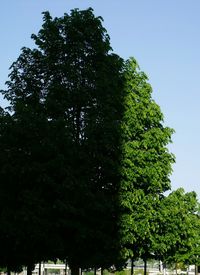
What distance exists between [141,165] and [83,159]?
130 inches

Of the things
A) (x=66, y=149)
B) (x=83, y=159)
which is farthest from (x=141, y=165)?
(x=66, y=149)

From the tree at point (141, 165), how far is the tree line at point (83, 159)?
5 cm

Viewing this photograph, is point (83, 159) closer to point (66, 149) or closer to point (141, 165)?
point (66, 149)

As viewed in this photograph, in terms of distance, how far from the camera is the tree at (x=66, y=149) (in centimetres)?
1903

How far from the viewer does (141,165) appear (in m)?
21.9

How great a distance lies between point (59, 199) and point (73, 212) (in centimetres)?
84

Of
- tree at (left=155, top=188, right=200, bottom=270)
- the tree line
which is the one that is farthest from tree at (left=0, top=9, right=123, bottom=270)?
tree at (left=155, top=188, right=200, bottom=270)

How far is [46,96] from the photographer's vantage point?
22.5 m

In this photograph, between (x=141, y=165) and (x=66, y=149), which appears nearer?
(x=66, y=149)

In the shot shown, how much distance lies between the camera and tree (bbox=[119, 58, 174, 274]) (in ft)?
67.8

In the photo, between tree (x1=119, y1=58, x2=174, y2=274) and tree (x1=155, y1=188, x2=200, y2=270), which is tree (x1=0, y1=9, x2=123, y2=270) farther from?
tree (x1=155, y1=188, x2=200, y2=270)

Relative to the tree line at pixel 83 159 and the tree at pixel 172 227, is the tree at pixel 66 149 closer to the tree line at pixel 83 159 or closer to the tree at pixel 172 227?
the tree line at pixel 83 159

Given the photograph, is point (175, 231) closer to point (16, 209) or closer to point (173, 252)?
point (173, 252)

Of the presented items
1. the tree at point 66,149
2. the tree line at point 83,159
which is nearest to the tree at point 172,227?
the tree line at point 83,159
